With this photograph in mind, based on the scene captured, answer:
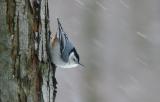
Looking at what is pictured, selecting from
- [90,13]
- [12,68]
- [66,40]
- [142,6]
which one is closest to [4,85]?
[12,68]

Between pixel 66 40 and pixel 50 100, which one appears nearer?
pixel 50 100

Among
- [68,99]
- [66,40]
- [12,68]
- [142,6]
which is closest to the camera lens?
[12,68]

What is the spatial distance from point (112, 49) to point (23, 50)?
465cm

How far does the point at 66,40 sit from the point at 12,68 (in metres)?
0.51

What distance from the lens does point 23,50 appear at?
2.20 meters

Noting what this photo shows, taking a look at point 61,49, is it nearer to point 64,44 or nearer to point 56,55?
point 64,44

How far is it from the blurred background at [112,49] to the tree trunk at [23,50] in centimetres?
383

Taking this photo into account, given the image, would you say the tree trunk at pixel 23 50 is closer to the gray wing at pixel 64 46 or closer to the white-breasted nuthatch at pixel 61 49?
the white-breasted nuthatch at pixel 61 49

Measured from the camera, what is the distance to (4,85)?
86.0 inches

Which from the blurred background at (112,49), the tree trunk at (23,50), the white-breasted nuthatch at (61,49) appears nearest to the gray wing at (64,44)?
the white-breasted nuthatch at (61,49)

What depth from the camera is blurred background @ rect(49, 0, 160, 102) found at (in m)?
6.40

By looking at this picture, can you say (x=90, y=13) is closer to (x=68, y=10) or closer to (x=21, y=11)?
(x=68, y=10)

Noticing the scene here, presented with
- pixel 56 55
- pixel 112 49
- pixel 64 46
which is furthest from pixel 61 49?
pixel 112 49

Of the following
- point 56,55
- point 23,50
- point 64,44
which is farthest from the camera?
point 64,44
